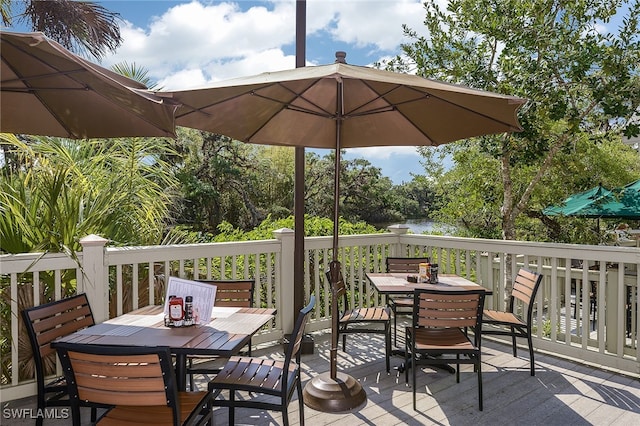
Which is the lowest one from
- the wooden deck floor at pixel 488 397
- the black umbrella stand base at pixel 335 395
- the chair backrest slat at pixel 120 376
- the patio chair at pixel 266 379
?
the wooden deck floor at pixel 488 397

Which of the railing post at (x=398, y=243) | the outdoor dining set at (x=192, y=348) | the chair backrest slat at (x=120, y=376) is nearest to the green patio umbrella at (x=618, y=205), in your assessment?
the railing post at (x=398, y=243)

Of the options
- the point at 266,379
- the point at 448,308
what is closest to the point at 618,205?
the point at 448,308

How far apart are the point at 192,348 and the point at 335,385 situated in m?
1.42

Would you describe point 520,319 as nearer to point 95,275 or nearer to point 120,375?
point 120,375

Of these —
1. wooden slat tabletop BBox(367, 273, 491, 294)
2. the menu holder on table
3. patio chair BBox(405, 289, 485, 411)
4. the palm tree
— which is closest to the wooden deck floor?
patio chair BBox(405, 289, 485, 411)

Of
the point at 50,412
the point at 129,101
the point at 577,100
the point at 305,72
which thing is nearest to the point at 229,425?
the point at 50,412

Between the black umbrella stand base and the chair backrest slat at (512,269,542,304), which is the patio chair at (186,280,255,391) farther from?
the chair backrest slat at (512,269,542,304)

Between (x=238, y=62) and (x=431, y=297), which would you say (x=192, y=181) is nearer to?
(x=238, y=62)

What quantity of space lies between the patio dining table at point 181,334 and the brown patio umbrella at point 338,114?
0.81 meters

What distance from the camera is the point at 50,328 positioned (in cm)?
257

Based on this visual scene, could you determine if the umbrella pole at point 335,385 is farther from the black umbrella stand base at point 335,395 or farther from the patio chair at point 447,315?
the patio chair at point 447,315

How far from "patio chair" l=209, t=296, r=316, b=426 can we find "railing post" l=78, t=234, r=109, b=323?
1.36 m

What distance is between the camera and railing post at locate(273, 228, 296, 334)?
4.50 metres

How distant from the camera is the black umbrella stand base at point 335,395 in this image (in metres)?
3.14
